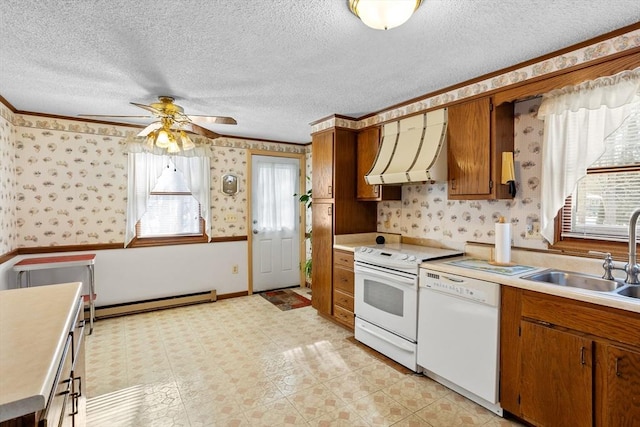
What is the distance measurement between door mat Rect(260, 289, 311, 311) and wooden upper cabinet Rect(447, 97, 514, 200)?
2.58 metres

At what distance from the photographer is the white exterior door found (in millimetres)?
4879

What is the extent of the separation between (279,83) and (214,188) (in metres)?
2.36

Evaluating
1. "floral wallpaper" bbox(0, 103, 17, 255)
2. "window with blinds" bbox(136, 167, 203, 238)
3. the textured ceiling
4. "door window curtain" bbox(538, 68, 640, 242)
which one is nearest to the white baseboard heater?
"window with blinds" bbox(136, 167, 203, 238)

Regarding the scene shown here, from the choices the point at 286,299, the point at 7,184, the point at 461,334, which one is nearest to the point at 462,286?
the point at 461,334

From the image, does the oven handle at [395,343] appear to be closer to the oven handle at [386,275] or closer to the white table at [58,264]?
the oven handle at [386,275]

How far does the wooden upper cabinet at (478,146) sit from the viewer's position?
8.02ft

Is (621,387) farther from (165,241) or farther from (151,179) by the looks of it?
(151,179)

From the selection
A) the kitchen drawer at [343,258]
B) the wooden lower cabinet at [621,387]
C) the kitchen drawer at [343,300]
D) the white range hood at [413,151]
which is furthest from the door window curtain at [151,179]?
the wooden lower cabinet at [621,387]

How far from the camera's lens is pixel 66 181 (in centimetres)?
364

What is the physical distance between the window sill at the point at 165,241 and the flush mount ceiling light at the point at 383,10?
3.69 meters

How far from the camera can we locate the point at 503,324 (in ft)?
6.75

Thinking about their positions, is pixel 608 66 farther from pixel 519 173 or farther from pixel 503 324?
pixel 503 324

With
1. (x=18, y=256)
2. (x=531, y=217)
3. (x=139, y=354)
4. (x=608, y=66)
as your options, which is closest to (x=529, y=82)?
(x=608, y=66)

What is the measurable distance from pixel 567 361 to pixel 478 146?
5.08 ft
